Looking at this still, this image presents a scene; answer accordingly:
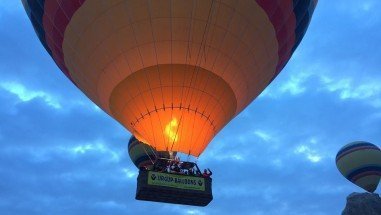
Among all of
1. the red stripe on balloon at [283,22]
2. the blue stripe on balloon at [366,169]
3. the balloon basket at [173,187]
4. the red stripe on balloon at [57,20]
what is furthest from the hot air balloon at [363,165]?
the red stripe on balloon at [57,20]

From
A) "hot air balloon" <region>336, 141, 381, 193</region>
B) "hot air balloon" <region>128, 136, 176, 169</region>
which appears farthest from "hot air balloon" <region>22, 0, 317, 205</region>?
"hot air balloon" <region>336, 141, 381, 193</region>

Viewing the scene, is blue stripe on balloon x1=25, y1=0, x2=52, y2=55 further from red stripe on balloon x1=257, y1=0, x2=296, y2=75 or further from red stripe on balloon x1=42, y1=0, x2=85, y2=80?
red stripe on balloon x1=257, y1=0, x2=296, y2=75

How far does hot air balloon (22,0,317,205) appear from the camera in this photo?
1293 cm

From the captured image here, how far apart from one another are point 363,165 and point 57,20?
72.6ft

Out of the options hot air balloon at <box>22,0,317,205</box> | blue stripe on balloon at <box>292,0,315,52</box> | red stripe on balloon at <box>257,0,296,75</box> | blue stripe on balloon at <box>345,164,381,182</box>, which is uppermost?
blue stripe on balloon at <box>345,164,381,182</box>

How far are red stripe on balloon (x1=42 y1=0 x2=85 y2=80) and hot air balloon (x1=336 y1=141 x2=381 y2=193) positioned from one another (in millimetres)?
20786

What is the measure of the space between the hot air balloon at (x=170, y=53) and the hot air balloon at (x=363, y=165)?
16926 millimetres

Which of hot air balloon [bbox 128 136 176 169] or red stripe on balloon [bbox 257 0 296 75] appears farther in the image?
hot air balloon [bbox 128 136 176 169]

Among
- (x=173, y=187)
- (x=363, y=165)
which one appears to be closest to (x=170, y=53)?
(x=173, y=187)

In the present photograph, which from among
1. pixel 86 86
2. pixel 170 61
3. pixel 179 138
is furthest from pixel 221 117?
pixel 86 86

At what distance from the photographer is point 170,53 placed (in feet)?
44.2

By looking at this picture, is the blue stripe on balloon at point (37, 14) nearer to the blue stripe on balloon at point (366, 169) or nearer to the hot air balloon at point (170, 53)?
the hot air balloon at point (170, 53)

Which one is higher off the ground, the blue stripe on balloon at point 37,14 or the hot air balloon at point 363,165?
the hot air balloon at point 363,165

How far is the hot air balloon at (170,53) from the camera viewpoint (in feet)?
42.4
